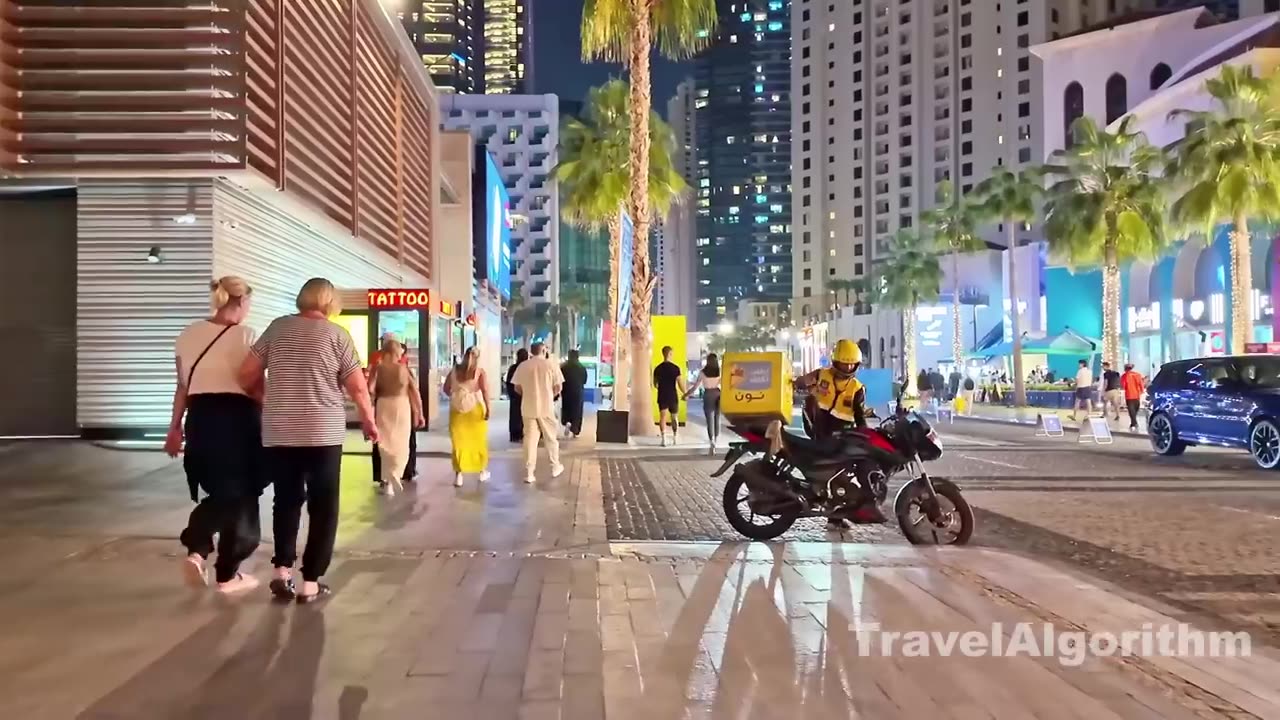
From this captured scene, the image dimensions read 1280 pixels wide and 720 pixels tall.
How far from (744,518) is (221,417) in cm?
439

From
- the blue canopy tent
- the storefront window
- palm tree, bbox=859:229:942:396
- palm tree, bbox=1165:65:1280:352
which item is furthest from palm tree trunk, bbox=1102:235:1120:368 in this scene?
palm tree, bbox=859:229:942:396

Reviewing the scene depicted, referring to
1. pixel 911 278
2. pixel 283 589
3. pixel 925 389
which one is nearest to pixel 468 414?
pixel 283 589

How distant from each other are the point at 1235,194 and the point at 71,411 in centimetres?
2685

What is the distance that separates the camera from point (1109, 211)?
35094mm

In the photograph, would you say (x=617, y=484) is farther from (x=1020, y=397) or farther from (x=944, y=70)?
(x=944, y=70)

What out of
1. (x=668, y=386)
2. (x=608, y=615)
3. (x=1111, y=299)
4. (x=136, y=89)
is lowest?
(x=608, y=615)

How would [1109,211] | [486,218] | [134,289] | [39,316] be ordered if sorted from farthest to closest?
[486,218] < [1109,211] < [39,316] < [134,289]

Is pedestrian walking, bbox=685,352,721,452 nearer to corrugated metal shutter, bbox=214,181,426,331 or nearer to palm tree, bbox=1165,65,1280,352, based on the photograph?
corrugated metal shutter, bbox=214,181,426,331

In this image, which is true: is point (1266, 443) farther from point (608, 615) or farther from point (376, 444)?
point (608, 615)

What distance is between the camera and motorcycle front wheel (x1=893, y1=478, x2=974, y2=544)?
8.28m

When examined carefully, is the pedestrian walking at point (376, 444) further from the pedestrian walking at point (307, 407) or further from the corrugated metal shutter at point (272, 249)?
the corrugated metal shutter at point (272, 249)

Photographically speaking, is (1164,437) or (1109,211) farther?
(1109,211)

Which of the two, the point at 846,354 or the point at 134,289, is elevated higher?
the point at 134,289

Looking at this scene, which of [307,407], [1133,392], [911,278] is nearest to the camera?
[307,407]
